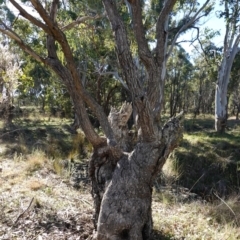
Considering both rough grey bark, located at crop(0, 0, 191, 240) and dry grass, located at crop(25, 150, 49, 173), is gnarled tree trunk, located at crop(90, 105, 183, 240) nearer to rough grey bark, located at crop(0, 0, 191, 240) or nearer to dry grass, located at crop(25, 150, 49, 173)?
rough grey bark, located at crop(0, 0, 191, 240)

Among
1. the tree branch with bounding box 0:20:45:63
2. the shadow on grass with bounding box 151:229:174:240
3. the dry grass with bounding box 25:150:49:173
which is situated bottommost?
the shadow on grass with bounding box 151:229:174:240

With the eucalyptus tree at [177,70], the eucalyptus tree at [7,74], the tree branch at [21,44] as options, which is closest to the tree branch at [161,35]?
the tree branch at [21,44]

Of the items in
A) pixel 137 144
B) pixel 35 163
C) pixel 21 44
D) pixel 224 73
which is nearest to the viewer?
pixel 137 144

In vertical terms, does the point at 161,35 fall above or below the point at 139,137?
above

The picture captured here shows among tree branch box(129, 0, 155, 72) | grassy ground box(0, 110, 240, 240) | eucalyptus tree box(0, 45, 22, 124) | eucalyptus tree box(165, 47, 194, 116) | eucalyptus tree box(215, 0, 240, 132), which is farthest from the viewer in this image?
eucalyptus tree box(165, 47, 194, 116)

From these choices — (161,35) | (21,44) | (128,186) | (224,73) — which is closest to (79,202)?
(128,186)

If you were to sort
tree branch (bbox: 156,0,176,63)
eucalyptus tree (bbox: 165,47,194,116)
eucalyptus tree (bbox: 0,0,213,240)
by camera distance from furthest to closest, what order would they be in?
eucalyptus tree (bbox: 165,47,194,116) → tree branch (bbox: 156,0,176,63) → eucalyptus tree (bbox: 0,0,213,240)

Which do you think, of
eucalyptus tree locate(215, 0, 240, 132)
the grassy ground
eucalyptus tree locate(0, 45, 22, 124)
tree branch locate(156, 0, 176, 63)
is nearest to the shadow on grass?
the grassy ground

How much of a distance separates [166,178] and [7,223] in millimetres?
4230

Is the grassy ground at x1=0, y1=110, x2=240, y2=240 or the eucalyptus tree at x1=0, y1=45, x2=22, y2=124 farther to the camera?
the eucalyptus tree at x1=0, y1=45, x2=22, y2=124

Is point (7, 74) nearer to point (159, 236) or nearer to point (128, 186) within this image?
point (128, 186)

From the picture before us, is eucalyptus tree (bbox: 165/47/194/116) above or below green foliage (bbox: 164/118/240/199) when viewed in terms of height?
above

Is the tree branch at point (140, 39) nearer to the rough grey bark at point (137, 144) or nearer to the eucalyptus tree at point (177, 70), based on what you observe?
the rough grey bark at point (137, 144)

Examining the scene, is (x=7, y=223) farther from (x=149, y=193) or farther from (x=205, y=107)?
(x=205, y=107)
